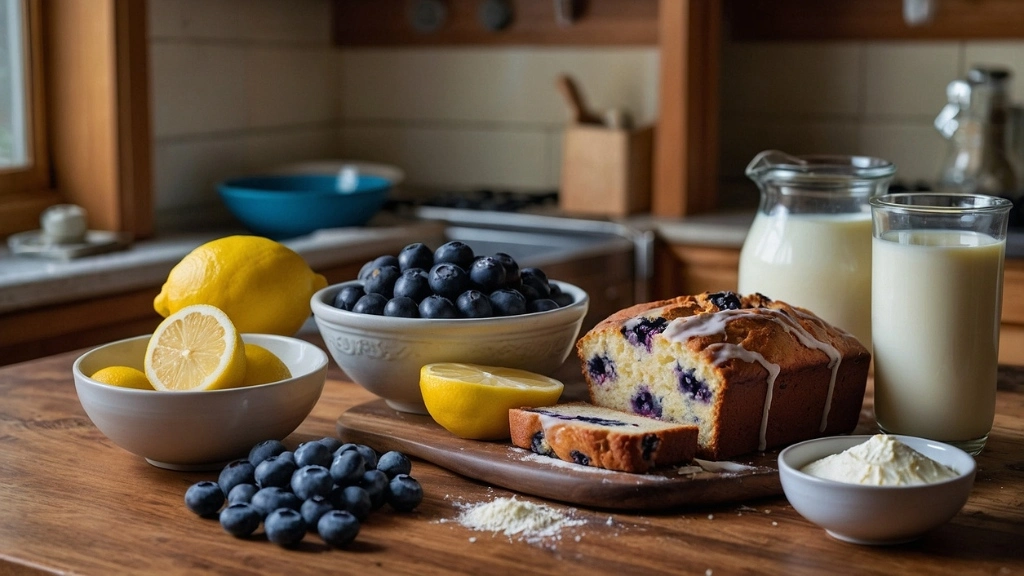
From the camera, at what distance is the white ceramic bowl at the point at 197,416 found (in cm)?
101

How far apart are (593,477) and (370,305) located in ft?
1.05

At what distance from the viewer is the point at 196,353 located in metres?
1.07

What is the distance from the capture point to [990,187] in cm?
283

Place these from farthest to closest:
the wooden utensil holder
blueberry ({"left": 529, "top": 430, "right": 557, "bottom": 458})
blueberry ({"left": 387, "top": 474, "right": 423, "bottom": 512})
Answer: the wooden utensil holder < blueberry ({"left": 529, "top": 430, "right": 557, "bottom": 458}) < blueberry ({"left": 387, "top": 474, "right": 423, "bottom": 512})

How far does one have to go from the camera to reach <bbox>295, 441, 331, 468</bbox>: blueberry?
3.18 feet

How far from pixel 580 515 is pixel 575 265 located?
5.56ft

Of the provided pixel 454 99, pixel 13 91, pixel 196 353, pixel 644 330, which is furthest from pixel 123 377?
pixel 454 99

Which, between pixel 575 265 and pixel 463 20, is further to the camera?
pixel 463 20

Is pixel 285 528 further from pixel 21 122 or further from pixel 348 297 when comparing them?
pixel 21 122

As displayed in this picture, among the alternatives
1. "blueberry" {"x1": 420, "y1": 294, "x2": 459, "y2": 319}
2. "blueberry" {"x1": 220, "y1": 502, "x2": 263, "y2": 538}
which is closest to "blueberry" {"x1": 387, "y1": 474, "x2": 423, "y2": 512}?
"blueberry" {"x1": 220, "y1": 502, "x2": 263, "y2": 538}

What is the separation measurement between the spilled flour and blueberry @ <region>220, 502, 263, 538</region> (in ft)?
0.55

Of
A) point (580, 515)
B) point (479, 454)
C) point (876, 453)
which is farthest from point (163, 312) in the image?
point (876, 453)

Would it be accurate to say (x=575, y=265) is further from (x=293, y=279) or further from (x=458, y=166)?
(x=293, y=279)

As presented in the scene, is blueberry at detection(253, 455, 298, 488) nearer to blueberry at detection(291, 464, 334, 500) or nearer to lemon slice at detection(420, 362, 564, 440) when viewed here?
blueberry at detection(291, 464, 334, 500)
